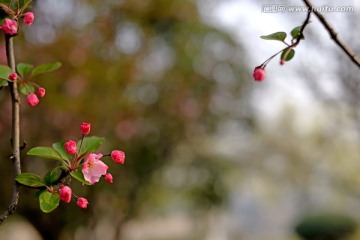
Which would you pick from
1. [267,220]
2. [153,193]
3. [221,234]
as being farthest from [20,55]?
[267,220]

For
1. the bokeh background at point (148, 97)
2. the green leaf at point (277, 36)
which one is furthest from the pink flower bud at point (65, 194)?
the bokeh background at point (148, 97)

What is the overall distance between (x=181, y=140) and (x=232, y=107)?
771 mm

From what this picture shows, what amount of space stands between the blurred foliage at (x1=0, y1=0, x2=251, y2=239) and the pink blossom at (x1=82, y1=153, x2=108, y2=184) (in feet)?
12.0

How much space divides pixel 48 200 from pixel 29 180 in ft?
0.17

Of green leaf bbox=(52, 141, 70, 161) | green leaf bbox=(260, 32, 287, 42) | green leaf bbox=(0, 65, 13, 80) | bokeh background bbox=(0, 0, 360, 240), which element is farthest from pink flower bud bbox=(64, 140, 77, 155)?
bokeh background bbox=(0, 0, 360, 240)

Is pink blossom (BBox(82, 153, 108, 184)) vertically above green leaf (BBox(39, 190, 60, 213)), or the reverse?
pink blossom (BBox(82, 153, 108, 184))

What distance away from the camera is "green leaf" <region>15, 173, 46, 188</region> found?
784 millimetres

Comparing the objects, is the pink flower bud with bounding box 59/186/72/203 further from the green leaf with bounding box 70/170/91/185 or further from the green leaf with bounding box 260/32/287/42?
the green leaf with bounding box 260/32/287/42

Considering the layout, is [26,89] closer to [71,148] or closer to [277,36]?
[71,148]

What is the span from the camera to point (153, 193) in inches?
255

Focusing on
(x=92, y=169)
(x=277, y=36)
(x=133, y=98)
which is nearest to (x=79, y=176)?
(x=92, y=169)

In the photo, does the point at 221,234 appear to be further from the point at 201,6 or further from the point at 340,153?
the point at 201,6

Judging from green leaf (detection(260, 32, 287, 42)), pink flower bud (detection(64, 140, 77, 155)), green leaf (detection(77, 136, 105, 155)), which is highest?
green leaf (detection(260, 32, 287, 42))

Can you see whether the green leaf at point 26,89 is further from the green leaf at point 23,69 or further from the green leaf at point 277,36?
the green leaf at point 277,36
